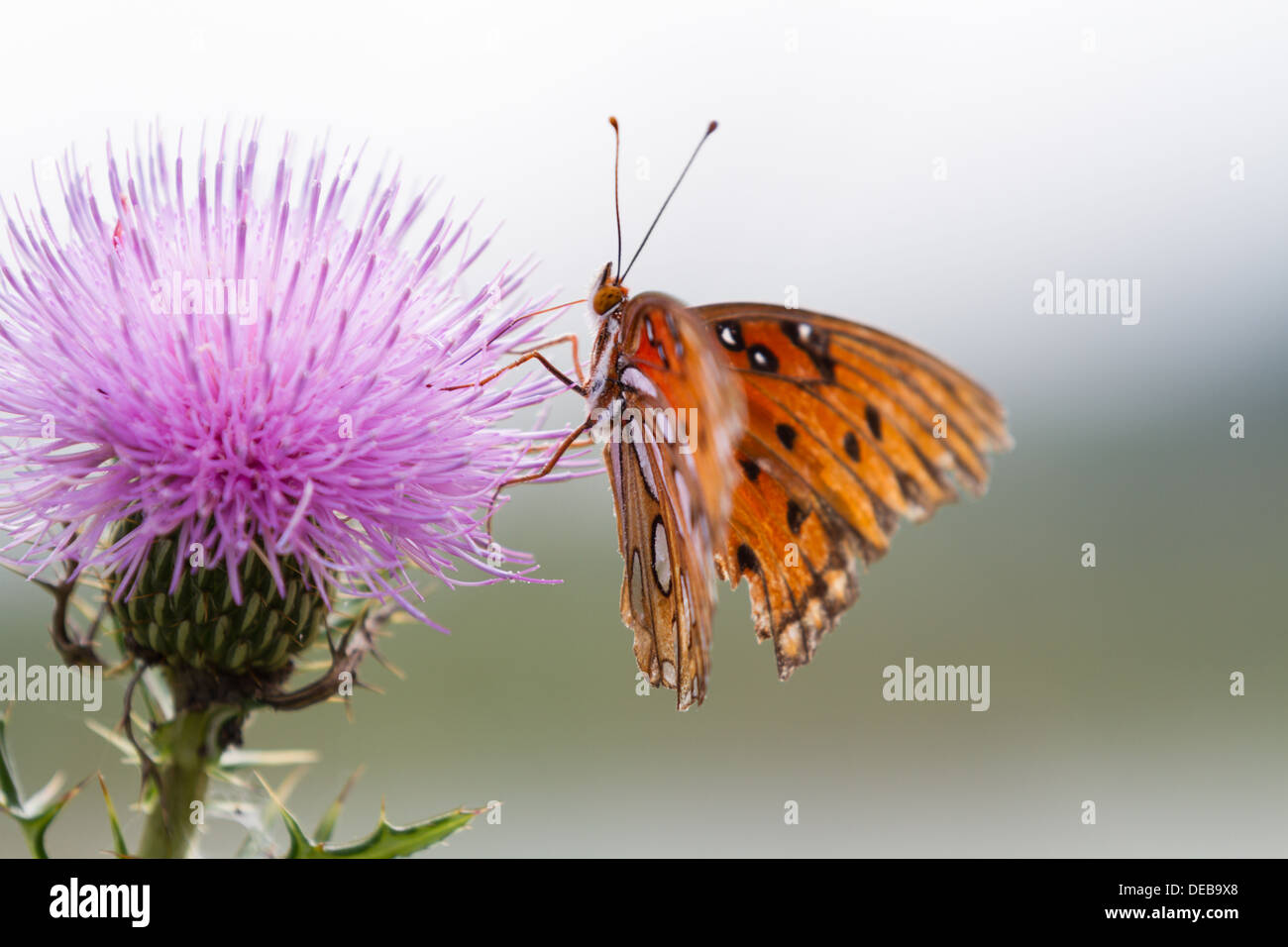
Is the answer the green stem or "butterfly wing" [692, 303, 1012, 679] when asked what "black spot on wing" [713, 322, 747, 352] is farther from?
the green stem

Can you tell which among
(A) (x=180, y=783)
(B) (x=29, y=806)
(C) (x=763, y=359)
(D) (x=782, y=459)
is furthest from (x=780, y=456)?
(B) (x=29, y=806)

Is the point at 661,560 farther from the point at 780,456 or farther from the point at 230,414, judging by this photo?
the point at 230,414

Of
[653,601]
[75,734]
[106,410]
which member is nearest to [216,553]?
[106,410]

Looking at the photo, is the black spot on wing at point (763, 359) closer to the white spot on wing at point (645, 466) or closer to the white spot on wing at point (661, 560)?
the white spot on wing at point (645, 466)

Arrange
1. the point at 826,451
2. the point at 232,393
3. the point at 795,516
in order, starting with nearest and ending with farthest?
the point at 232,393 → the point at 826,451 → the point at 795,516

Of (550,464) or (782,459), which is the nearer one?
(550,464)

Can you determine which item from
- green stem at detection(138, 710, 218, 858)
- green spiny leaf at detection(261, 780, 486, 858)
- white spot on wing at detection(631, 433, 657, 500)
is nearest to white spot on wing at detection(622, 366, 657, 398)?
white spot on wing at detection(631, 433, 657, 500)

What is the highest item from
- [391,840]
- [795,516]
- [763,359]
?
[763,359]

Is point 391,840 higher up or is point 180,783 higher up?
point 180,783
